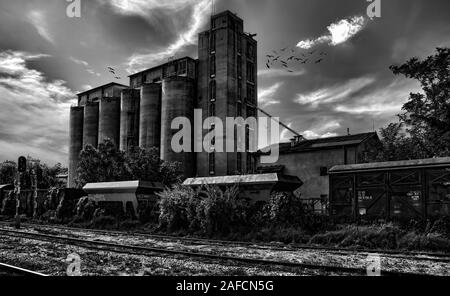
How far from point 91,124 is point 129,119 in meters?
13.1

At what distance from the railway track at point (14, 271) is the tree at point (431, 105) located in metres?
25.2

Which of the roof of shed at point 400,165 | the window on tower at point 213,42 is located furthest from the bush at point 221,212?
the window on tower at point 213,42

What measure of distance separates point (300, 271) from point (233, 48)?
5342cm

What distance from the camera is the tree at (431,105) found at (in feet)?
83.9

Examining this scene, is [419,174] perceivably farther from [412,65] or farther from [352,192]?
[412,65]

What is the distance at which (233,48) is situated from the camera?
196 feet

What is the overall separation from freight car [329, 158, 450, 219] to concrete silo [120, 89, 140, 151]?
169 ft

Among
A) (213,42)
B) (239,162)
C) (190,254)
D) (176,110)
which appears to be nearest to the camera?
(190,254)

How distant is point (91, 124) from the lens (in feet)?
251

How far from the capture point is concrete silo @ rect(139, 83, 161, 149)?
208ft

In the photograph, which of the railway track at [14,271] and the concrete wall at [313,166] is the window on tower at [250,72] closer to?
the concrete wall at [313,166]

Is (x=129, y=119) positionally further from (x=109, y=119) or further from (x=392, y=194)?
(x=392, y=194)
